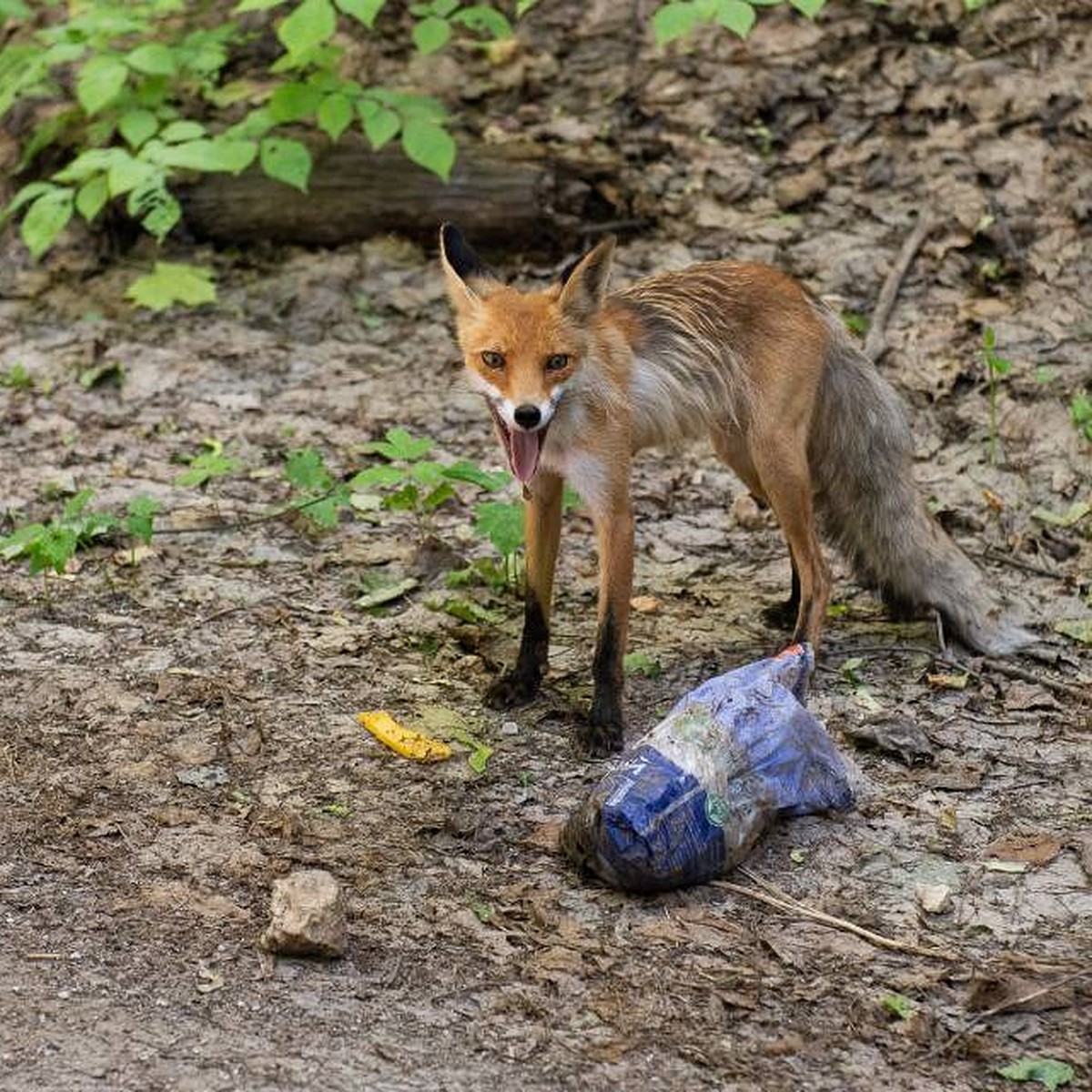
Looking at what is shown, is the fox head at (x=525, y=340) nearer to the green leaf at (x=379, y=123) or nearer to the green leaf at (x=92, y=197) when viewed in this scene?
the green leaf at (x=379, y=123)

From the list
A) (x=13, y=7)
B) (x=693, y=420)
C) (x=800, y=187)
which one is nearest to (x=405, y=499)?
(x=693, y=420)

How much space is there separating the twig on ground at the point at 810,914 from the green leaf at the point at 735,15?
338cm

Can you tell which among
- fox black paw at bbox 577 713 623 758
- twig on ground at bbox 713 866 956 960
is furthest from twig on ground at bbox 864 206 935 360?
twig on ground at bbox 713 866 956 960

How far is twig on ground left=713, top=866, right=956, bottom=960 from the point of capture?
417cm

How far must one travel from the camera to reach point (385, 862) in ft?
15.0

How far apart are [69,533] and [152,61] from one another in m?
2.93

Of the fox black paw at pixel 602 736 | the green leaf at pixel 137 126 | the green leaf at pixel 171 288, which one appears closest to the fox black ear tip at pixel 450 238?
the fox black paw at pixel 602 736

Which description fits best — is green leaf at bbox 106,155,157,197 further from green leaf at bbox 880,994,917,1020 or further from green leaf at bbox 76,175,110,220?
green leaf at bbox 880,994,917,1020

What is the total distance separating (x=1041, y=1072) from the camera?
366 cm

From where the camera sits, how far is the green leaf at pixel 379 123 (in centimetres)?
749

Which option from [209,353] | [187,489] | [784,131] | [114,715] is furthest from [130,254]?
[114,715]

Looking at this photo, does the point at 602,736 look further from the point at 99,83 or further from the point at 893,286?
the point at 99,83

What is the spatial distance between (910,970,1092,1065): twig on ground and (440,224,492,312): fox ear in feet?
8.91

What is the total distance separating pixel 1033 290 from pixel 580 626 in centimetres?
327
